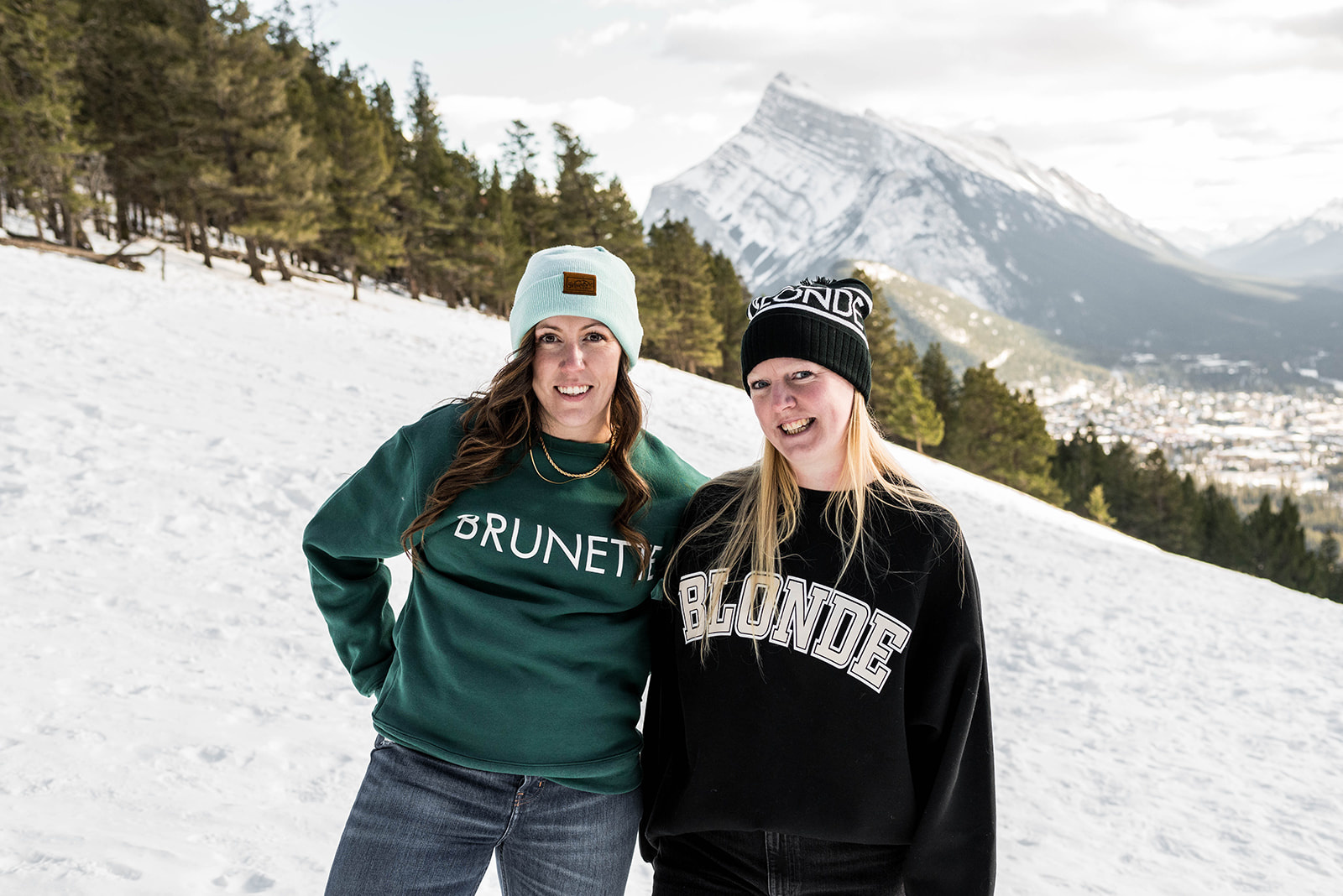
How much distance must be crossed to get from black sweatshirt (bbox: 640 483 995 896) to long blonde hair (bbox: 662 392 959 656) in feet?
0.13

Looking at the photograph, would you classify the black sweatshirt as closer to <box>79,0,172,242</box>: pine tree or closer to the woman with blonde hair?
the woman with blonde hair

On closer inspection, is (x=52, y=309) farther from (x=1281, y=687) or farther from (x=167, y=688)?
(x=1281, y=687)

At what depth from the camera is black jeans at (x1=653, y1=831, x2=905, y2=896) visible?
2.28 metres

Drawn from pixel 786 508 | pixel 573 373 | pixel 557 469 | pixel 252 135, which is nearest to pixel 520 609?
pixel 557 469

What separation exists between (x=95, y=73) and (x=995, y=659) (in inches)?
1316

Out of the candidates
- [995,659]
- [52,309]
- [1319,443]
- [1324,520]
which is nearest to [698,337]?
[52,309]

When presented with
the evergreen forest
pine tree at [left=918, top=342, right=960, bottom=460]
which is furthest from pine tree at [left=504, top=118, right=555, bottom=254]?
pine tree at [left=918, top=342, right=960, bottom=460]

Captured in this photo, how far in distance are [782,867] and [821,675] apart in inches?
22.4

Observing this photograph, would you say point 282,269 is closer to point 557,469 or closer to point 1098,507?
point 557,469

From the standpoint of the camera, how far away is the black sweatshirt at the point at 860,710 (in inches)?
88.8

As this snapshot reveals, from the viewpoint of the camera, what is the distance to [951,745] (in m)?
2.25

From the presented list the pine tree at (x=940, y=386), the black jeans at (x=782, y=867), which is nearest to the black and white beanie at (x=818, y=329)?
the black jeans at (x=782, y=867)

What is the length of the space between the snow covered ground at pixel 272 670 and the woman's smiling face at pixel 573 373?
112 cm

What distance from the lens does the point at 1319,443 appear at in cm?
19150
